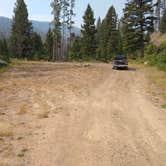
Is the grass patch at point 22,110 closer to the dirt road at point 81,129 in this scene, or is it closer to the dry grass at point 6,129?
the dirt road at point 81,129

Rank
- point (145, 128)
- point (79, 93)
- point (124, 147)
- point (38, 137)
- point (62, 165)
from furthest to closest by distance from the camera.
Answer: point (79, 93) < point (145, 128) < point (38, 137) < point (124, 147) < point (62, 165)

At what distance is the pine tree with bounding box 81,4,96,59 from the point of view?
5841cm

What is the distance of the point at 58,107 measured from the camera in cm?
1320

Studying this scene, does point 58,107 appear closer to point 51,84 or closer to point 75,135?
point 75,135

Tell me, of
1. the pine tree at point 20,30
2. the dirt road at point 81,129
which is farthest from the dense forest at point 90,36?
the dirt road at point 81,129

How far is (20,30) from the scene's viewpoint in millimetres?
54375

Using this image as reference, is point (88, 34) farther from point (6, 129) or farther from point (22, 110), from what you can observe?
point (6, 129)

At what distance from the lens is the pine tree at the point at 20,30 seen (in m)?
53.9

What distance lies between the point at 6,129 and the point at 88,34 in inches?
2010

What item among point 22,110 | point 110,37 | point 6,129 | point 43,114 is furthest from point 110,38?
point 6,129

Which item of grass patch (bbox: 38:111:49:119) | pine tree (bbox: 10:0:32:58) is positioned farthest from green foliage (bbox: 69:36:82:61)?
grass patch (bbox: 38:111:49:119)

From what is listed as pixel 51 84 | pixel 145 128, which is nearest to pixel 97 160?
pixel 145 128

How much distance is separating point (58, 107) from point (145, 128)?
440cm

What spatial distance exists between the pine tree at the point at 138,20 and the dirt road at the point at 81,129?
3052 cm
